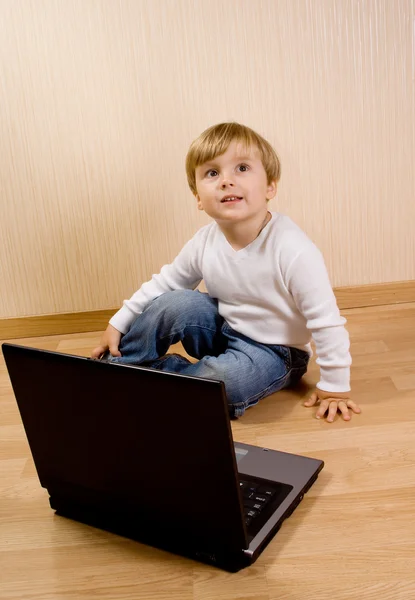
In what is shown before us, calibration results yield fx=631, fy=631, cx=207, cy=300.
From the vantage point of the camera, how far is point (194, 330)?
1101 mm

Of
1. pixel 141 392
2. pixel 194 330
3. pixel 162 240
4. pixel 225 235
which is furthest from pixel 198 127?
pixel 141 392

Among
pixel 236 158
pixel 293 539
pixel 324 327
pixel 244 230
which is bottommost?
pixel 293 539

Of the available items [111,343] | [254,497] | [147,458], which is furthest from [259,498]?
[111,343]

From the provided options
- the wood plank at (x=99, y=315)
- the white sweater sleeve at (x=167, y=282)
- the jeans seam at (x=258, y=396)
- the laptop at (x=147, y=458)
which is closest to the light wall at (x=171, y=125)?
the wood plank at (x=99, y=315)

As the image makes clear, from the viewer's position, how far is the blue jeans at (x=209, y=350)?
3.29ft

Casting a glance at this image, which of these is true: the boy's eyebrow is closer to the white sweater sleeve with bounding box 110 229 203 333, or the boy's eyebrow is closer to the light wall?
the white sweater sleeve with bounding box 110 229 203 333

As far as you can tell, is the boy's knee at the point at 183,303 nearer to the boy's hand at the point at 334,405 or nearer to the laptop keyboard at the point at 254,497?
the boy's hand at the point at 334,405

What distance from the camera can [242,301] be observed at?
1070 mm

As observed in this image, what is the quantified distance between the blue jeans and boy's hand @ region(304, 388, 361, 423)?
0.08 metres

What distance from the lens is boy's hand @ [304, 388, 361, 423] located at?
0.96 meters

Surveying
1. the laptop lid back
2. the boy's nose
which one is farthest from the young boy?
the laptop lid back

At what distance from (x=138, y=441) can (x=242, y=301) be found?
479 mm

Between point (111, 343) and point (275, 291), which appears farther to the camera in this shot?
point (111, 343)

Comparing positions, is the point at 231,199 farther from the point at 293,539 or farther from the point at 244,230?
the point at 293,539
